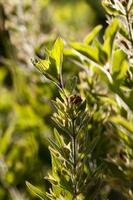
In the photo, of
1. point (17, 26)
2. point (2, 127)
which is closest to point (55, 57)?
point (17, 26)

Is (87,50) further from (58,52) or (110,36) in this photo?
(58,52)

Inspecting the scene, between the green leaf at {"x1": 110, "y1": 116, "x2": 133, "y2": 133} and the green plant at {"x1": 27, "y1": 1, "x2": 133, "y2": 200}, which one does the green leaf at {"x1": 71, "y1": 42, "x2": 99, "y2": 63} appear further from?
the green leaf at {"x1": 110, "y1": 116, "x2": 133, "y2": 133}

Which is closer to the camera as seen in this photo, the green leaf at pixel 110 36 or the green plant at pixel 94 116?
the green plant at pixel 94 116

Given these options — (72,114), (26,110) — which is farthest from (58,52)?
(26,110)

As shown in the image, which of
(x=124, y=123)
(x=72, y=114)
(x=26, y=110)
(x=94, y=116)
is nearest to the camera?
(x=72, y=114)

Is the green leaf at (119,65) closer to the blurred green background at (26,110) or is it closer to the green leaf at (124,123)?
the green leaf at (124,123)

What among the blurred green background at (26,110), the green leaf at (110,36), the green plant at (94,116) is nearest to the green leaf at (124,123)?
the green plant at (94,116)

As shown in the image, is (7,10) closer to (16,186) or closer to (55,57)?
(16,186)
